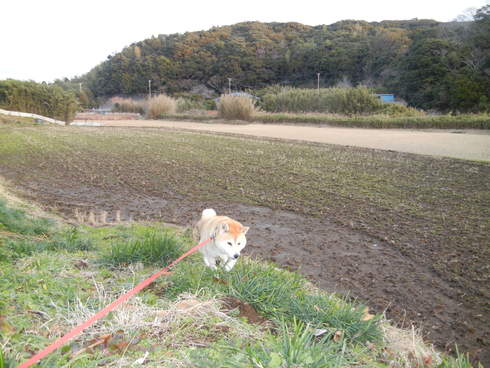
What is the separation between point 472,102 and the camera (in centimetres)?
3731

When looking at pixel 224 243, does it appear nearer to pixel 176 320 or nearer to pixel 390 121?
pixel 176 320

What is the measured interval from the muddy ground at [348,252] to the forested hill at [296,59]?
128ft

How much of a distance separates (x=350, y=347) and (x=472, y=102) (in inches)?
1586

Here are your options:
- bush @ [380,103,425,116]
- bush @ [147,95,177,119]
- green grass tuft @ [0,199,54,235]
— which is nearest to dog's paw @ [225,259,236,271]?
green grass tuft @ [0,199,54,235]

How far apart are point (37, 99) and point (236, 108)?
14.9 meters

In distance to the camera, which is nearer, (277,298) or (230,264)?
(277,298)

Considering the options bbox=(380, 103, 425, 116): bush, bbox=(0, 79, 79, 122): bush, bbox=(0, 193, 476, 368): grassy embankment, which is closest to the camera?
bbox=(0, 193, 476, 368): grassy embankment

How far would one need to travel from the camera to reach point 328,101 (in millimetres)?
33500

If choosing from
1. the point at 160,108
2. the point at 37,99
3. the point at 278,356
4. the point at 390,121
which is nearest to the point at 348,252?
the point at 278,356

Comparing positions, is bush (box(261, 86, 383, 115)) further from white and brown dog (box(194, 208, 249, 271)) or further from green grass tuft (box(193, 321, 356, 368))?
green grass tuft (box(193, 321, 356, 368))

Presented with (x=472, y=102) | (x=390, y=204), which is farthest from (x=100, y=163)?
(x=472, y=102)

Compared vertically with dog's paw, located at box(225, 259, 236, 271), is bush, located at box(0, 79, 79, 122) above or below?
above

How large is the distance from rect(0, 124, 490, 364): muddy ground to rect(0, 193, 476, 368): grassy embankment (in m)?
0.62

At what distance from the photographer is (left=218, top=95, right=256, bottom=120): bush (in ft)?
109
